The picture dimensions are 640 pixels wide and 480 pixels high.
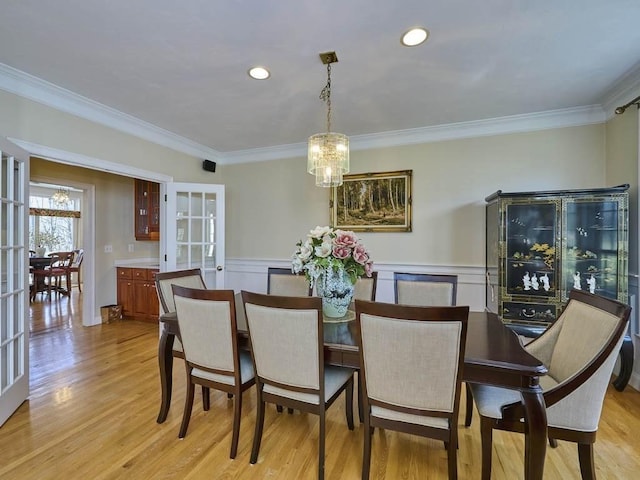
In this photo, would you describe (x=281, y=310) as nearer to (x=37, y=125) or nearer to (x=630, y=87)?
(x=37, y=125)

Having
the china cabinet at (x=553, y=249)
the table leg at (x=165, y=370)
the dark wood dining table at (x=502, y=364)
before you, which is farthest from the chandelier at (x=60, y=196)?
the china cabinet at (x=553, y=249)

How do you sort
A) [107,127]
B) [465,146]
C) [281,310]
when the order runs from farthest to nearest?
[465,146]
[107,127]
[281,310]

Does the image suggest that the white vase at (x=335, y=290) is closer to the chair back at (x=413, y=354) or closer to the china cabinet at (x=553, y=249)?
the chair back at (x=413, y=354)

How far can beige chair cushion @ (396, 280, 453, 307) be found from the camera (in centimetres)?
246

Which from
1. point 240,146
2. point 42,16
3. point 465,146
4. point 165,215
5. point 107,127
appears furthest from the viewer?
point 240,146

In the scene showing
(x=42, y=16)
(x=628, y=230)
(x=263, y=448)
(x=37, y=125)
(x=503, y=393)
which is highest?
(x=42, y=16)

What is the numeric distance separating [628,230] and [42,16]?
4.57 meters

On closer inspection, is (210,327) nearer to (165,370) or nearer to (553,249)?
(165,370)

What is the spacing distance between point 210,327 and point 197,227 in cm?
261

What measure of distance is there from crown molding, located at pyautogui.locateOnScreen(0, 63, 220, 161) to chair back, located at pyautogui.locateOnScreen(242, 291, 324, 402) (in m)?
2.63

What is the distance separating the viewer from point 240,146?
4395 mm

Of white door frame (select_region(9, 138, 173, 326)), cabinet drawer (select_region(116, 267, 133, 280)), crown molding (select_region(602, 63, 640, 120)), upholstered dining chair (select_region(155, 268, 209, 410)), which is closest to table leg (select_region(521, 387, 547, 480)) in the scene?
upholstered dining chair (select_region(155, 268, 209, 410))

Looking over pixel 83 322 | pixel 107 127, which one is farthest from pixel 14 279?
pixel 83 322

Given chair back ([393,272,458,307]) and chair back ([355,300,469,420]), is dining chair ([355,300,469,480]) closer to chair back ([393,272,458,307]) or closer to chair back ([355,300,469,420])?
chair back ([355,300,469,420])
